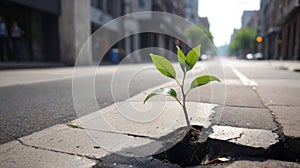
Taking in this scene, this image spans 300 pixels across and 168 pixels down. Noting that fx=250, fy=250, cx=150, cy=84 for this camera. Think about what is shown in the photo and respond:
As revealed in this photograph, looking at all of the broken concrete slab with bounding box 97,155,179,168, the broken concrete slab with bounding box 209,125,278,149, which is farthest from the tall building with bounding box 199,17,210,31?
the broken concrete slab with bounding box 97,155,179,168

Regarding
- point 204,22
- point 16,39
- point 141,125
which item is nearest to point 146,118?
point 141,125

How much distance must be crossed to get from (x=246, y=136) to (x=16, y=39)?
39.7ft

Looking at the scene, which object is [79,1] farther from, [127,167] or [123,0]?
[127,167]

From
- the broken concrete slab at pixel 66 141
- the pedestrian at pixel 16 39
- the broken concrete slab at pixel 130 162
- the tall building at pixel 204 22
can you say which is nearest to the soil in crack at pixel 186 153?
the broken concrete slab at pixel 130 162

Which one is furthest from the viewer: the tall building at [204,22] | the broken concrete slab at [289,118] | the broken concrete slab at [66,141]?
the tall building at [204,22]

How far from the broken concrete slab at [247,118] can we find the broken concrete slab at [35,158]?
4.15 ft

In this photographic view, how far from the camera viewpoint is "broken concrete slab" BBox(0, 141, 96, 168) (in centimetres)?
148

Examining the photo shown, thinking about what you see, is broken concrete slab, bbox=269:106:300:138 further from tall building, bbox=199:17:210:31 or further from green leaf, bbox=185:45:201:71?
tall building, bbox=199:17:210:31

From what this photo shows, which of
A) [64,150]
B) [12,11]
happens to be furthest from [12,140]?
[12,11]

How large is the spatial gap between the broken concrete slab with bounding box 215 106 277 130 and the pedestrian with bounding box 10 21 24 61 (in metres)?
10.8

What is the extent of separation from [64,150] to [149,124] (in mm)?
788

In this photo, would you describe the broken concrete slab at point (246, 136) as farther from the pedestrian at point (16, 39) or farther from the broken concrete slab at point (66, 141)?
the pedestrian at point (16, 39)

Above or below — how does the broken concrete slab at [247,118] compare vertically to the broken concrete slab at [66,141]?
above

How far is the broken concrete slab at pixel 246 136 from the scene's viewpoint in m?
1.71
